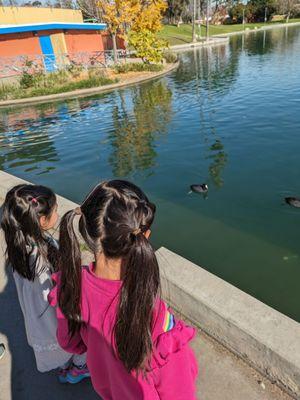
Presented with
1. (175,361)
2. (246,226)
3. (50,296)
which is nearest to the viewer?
(175,361)

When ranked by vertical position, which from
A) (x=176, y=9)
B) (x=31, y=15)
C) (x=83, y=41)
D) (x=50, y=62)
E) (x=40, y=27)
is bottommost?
(x=50, y=62)

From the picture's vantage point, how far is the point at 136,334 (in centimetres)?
145

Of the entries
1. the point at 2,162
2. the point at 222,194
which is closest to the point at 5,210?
the point at 222,194

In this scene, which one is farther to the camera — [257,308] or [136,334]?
[257,308]

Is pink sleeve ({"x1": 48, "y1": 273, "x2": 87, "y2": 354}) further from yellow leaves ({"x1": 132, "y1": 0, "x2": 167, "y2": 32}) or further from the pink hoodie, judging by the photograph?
yellow leaves ({"x1": 132, "y1": 0, "x2": 167, "y2": 32})

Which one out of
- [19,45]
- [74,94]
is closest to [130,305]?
[74,94]

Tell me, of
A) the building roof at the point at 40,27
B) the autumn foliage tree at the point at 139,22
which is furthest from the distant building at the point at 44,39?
the autumn foliage tree at the point at 139,22

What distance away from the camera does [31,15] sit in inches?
1318

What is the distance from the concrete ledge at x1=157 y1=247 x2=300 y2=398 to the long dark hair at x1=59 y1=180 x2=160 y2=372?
1.55 metres

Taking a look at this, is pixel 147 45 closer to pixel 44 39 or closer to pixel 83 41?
pixel 44 39

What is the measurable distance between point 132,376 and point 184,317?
1852 millimetres

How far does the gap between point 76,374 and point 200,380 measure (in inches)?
42.5

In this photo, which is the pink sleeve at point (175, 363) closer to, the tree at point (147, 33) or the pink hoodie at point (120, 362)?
the pink hoodie at point (120, 362)

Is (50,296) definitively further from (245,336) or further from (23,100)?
(23,100)
